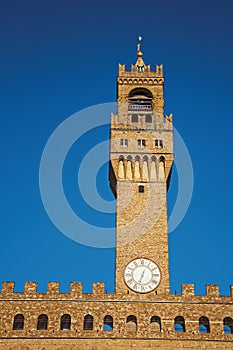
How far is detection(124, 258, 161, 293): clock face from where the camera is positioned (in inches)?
1609

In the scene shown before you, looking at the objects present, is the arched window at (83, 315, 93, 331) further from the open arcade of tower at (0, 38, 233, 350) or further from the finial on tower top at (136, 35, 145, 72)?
the finial on tower top at (136, 35, 145, 72)

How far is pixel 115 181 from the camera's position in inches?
1810

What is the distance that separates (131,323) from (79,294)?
3667 mm

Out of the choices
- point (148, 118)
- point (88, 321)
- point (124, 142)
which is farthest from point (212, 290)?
point (148, 118)

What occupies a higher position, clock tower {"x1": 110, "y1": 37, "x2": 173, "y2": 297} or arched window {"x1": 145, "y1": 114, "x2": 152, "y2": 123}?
arched window {"x1": 145, "y1": 114, "x2": 152, "y2": 123}

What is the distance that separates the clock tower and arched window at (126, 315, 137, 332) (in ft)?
5.87

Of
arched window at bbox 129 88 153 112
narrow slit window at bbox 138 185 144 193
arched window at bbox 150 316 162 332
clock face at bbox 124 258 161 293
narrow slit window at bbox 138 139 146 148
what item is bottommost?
arched window at bbox 150 316 162 332

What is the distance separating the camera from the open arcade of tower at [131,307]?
38375 millimetres

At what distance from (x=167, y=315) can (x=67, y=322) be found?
20.0ft

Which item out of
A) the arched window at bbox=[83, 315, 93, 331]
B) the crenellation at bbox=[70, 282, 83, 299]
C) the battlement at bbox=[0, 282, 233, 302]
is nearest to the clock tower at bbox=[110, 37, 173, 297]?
the battlement at bbox=[0, 282, 233, 302]

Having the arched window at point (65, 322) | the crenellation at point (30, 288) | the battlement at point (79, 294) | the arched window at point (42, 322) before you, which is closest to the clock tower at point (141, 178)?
the battlement at point (79, 294)

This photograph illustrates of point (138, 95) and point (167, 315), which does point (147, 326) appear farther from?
point (138, 95)

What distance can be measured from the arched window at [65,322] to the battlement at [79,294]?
1.17 metres

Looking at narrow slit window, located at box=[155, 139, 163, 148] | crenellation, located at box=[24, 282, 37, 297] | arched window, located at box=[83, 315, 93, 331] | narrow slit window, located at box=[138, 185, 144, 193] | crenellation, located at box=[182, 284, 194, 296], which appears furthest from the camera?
narrow slit window, located at box=[155, 139, 163, 148]
